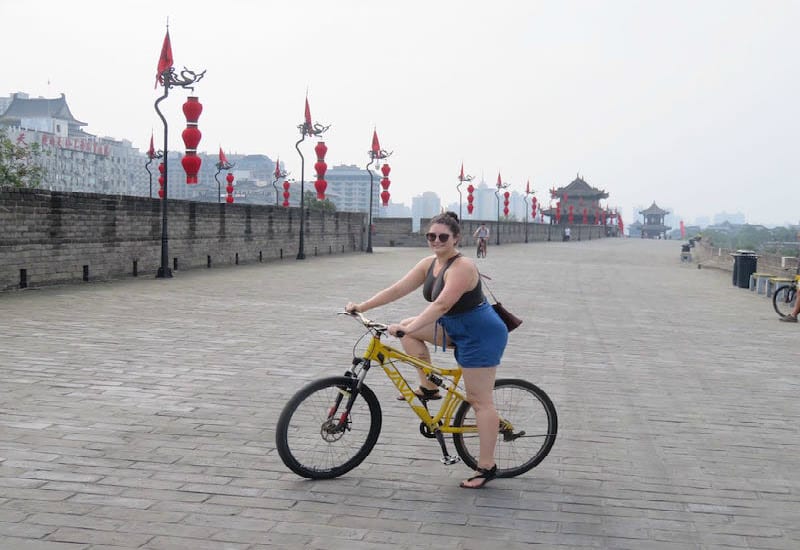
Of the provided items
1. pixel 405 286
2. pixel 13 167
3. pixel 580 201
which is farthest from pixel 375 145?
pixel 580 201

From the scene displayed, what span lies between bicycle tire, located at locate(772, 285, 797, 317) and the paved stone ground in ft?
9.19

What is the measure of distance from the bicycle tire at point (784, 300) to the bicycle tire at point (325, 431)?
36.9ft

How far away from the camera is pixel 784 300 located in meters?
15.2

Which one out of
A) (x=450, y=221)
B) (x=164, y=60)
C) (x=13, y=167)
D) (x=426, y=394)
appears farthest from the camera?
(x=13, y=167)

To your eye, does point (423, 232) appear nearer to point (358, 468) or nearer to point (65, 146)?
point (358, 468)


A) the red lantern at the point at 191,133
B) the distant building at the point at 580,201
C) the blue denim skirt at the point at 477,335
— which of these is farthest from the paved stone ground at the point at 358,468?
the distant building at the point at 580,201

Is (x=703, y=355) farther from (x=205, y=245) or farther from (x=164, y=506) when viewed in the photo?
(x=205, y=245)

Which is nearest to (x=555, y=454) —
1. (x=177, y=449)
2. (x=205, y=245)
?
(x=177, y=449)

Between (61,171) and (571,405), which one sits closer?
(571,405)

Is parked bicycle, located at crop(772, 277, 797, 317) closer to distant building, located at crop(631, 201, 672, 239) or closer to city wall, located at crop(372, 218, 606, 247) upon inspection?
city wall, located at crop(372, 218, 606, 247)

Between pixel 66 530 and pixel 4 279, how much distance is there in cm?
1158

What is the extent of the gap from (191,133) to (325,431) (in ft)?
53.9

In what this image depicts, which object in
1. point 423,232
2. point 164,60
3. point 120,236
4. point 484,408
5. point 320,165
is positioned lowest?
point 484,408

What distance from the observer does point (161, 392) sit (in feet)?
21.6
